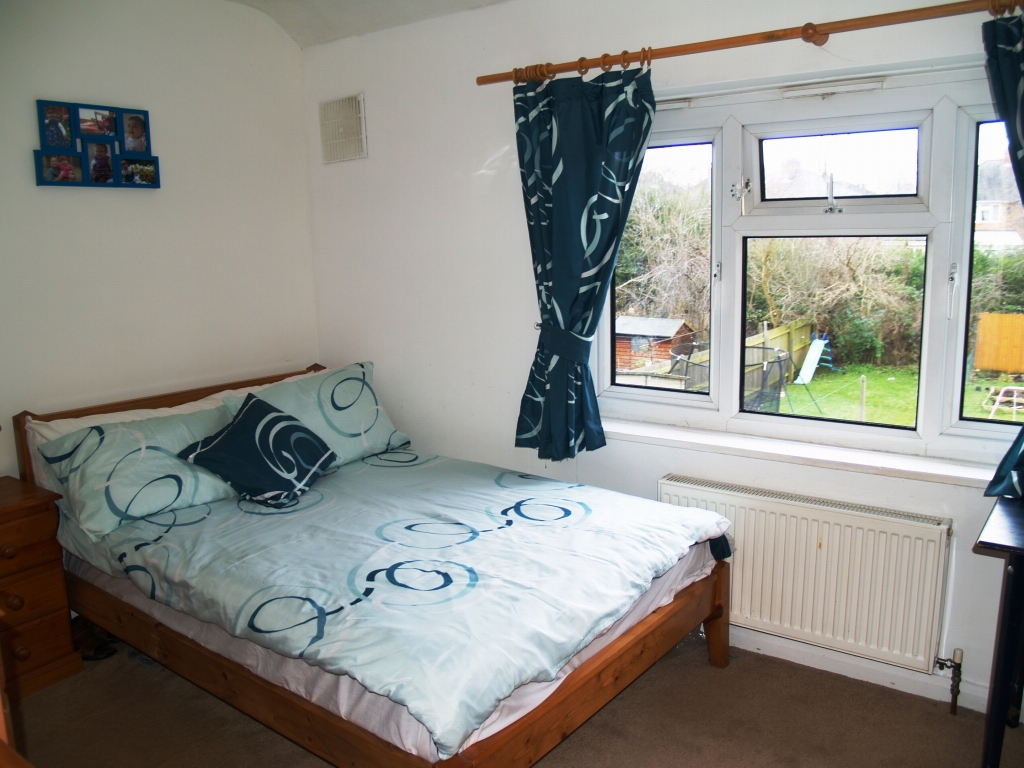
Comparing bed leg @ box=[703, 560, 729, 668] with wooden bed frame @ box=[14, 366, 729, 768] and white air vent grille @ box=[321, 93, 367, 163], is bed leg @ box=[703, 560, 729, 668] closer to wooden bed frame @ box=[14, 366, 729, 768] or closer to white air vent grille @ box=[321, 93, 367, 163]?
wooden bed frame @ box=[14, 366, 729, 768]

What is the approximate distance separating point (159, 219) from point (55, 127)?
49 cm

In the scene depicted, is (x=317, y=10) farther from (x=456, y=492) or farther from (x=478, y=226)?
(x=456, y=492)

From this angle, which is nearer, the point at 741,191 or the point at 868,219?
the point at 868,219

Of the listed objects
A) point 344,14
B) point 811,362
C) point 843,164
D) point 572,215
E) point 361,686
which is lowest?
point 361,686

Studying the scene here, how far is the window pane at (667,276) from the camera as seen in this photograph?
9.53 feet

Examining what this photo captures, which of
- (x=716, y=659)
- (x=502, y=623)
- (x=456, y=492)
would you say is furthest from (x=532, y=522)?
(x=716, y=659)

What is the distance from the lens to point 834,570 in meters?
2.55

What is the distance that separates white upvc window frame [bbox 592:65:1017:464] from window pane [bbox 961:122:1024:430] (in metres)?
0.03

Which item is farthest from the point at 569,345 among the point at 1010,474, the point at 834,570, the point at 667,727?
the point at 1010,474

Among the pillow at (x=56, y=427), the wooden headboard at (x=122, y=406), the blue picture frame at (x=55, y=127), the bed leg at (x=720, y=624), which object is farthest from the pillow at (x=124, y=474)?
the bed leg at (x=720, y=624)

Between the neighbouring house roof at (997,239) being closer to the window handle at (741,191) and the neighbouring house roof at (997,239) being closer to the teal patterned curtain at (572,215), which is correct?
the window handle at (741,191)

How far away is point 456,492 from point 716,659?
106 centimetres

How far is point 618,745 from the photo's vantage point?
2312 millimetres

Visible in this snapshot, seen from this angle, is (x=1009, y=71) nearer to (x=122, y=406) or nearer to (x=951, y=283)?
(x=951, y=283)
